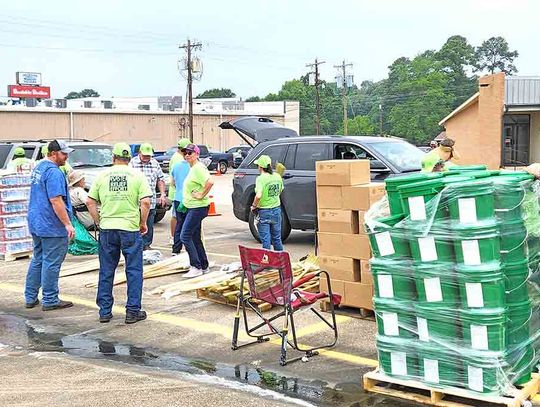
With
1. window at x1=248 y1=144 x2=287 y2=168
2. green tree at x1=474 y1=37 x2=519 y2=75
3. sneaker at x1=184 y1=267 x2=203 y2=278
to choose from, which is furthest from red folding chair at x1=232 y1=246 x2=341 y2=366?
green tree at x1=474 y1=37 x2=519 y2=75

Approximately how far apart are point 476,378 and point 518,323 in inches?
20.6

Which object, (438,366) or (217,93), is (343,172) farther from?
(217,93)

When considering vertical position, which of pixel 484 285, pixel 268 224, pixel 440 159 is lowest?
pixel 268 224

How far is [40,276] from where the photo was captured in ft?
26.4

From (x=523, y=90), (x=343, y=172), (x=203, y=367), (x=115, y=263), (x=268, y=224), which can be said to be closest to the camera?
(x=203, y=367)

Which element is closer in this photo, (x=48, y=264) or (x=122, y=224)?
(x=122, y=224)

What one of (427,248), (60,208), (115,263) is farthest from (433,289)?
(60,208)

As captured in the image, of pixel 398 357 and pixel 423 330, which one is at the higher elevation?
pixel 423 330

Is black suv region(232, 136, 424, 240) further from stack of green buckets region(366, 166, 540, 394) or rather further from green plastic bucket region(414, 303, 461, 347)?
green plastic bucket region(414, 303, 461, 347)

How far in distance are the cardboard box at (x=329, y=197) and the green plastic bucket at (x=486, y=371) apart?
108 inches

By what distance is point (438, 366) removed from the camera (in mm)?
4785

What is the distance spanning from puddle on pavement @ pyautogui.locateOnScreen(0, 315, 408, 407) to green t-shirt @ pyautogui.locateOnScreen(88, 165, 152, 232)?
1.21m

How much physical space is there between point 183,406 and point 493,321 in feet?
7.37

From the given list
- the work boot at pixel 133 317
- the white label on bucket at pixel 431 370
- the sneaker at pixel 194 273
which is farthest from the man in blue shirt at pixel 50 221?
the white label on bucket at pixel 431 370
